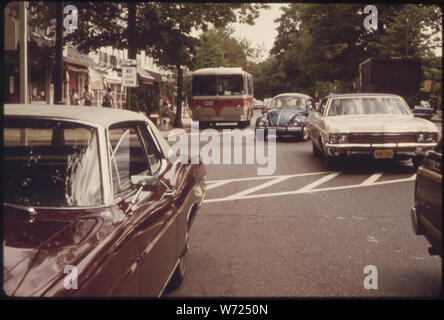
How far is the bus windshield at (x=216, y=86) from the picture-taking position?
28203 mm

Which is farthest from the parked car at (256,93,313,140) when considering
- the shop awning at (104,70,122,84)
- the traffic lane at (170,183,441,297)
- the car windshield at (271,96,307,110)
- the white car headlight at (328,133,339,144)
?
the traffic lane at (170,183,441,297)

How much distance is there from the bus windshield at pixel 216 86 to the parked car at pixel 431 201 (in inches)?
953

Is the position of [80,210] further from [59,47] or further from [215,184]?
[215,184]

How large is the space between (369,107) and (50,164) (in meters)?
9.98

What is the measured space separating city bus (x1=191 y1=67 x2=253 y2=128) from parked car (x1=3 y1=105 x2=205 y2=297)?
79.9 ft

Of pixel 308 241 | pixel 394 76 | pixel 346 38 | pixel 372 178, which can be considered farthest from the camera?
pixel 346 38

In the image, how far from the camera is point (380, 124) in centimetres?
1091

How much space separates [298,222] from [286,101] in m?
15.0

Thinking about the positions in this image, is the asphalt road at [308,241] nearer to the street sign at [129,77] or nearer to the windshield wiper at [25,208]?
the windshield wiper at [25,208]

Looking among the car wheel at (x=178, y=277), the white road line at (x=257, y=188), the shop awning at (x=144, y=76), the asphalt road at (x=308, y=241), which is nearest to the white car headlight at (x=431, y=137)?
the asphalt road at (x=308, y=241)

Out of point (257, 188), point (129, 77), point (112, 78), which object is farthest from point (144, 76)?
point (257, 188)

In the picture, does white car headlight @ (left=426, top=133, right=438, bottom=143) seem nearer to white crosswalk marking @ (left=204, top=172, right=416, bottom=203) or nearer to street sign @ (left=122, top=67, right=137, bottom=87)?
white crosswalk marking @ (left=204, top=172, right=416, bottom=203)

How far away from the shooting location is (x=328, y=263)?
4809 millimetres

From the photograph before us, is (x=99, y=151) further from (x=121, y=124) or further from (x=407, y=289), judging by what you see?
(x=407, y=289)
